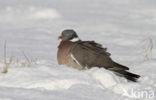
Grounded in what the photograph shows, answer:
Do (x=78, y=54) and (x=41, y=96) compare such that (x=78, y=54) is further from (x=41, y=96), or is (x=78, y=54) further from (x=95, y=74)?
(x=41, y=96)

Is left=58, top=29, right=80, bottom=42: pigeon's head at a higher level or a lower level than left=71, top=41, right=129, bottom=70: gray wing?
higher

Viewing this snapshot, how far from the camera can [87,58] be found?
20.7ft

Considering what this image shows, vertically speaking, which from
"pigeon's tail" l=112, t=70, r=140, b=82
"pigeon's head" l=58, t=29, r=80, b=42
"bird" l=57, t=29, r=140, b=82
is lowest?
"pigeon's tail" l=112, t=70, r=140, b=82

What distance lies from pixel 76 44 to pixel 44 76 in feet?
6.47

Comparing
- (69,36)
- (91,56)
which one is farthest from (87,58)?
(69,36)

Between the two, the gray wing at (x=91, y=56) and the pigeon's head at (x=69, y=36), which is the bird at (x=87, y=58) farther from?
the pigeon's head at (x=69, y=36)

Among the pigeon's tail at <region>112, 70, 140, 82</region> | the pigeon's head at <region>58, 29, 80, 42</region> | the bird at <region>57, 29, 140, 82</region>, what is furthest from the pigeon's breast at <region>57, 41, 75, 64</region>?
the pigeon's tail at <region>112, 70, 140, 82</region>

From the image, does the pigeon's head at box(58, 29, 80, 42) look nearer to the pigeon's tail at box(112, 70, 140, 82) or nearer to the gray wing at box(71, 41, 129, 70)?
the gray wing at box(71, 41, 129, 70)

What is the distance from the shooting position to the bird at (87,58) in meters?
6.24

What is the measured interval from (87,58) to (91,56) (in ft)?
0.30

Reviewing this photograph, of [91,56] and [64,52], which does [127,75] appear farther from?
[64,52]

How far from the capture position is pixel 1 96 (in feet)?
11.3

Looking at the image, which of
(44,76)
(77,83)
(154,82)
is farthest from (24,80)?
(154,82)

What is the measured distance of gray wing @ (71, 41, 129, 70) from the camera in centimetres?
629
